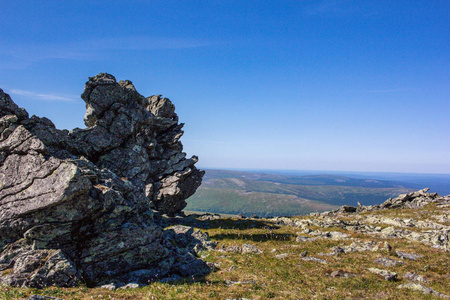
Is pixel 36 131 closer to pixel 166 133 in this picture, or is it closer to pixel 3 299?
pixel 3 299

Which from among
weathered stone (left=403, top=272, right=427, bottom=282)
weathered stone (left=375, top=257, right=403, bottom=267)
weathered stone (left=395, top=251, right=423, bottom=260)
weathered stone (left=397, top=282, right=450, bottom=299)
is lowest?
weathered stone (left=375, top=257, right=403, bottom=267)

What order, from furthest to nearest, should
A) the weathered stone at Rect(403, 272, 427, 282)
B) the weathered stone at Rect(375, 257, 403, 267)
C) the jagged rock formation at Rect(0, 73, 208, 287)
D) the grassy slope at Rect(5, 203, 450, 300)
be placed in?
1. the weathered stone at Rect(375, 257, 403, 267)
2. the weathered stone at Rect(403, 272, 427, 282)
3. the jagged rock formation at Rect(0, 73, 208, 287)
4. the grassy slope at Rect(5, 203, 450, 300)

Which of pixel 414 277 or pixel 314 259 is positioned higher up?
pixel 414 277

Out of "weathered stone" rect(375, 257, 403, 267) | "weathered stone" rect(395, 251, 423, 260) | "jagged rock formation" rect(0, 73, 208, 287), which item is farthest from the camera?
"weathered stone" rect(395, 251, 423, 260)

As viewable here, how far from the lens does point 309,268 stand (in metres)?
21.2

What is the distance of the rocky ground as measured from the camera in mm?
15094

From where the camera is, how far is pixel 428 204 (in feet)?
176

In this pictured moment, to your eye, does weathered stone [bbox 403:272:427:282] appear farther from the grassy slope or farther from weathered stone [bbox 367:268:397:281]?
weathered stone [bbox 367:268:397:281]

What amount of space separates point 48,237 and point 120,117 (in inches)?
1213

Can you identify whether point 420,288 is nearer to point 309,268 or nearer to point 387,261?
point 387,261

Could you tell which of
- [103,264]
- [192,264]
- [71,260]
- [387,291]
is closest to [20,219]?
[71,260]

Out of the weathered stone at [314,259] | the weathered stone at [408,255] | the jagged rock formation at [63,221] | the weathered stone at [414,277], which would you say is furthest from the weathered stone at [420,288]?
the jagged rock formation at [63,221]

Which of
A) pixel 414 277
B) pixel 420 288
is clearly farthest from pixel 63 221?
pixel 414 277

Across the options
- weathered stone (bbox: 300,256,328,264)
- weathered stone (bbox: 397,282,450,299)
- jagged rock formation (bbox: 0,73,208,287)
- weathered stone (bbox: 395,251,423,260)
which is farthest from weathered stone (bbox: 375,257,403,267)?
jagged rock formation (bbox: 0,73,208,287)
